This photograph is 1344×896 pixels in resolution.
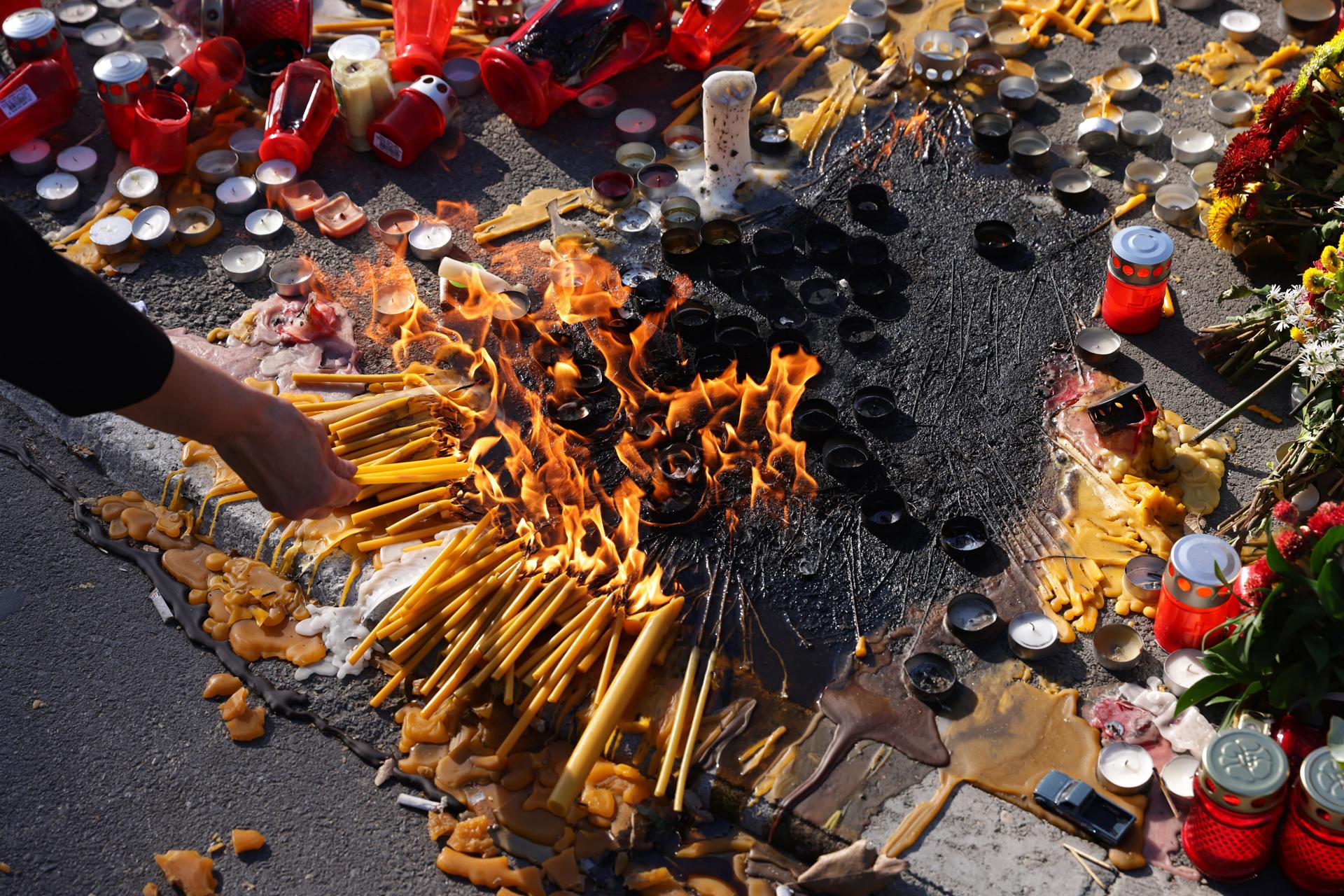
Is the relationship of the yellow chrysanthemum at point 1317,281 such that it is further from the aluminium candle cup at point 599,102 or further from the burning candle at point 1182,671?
the aluminium candle cup at point 599,102

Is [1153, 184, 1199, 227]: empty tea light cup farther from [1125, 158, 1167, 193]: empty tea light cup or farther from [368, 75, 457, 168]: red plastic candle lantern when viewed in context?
[368, 75, 457, 168]: red plastic candle lantern

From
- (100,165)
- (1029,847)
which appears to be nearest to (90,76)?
(100,165)

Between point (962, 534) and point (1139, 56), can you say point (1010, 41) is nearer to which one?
point (1139, 56)

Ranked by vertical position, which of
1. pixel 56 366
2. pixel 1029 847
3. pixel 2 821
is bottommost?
pixel 2 821

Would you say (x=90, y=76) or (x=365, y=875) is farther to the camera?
(x=90, y=76)

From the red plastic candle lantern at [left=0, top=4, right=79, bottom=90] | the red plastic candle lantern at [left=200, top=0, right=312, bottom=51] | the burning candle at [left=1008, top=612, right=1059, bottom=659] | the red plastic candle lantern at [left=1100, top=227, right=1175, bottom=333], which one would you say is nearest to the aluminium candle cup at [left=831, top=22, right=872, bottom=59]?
the red plastic candle lantern at [left=1100, top=227, right=1175, bottom=333]

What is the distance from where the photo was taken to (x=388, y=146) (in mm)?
7219

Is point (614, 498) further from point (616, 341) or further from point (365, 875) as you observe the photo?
point (365, 875)

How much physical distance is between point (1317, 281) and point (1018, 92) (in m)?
2.84

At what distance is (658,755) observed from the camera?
4.62 meters

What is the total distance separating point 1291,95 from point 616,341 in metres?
3.23

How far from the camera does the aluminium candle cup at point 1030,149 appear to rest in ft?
22.6

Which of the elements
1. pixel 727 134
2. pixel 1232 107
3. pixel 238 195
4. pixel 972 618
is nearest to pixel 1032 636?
pixel 972 618

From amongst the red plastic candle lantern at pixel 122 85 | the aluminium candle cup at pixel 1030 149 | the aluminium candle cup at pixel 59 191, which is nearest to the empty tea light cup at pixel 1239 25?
the aluminium candle cup at pixel 1030 149
